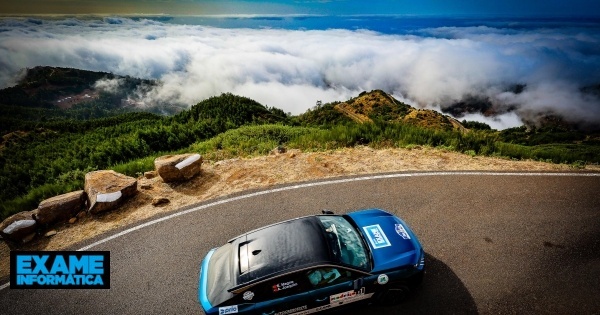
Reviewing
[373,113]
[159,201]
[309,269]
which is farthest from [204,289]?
[373,113]

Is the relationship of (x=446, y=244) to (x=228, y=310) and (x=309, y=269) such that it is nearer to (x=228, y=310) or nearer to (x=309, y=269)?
(x=309, y=269)

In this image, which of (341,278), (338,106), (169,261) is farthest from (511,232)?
(338,106)

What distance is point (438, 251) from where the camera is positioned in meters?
6.27

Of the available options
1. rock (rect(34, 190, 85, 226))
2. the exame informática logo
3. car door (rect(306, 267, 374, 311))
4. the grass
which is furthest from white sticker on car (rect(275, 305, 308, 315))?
the grass

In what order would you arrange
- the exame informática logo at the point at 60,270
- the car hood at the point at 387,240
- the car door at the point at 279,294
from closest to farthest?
the car door at the point at 279,294 < the car hood at the point at 387,240 < the exame informática logo at the point at 60,270

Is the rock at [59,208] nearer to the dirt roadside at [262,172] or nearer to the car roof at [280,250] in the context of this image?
the dirt roadside at [262,172]

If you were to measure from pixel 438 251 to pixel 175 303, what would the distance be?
5224 millimetres

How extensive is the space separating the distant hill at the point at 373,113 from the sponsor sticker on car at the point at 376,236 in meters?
63.6

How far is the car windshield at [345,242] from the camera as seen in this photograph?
4.85m

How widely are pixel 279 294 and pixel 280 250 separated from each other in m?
0.64

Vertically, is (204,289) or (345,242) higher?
(345,242)

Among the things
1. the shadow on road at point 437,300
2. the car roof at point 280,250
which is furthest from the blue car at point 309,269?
the shadow on road at point 437,300

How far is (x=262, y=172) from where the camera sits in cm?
999

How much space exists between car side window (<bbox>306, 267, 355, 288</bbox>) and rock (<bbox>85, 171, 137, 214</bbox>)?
21.9ft
